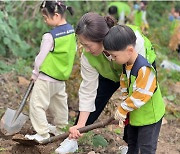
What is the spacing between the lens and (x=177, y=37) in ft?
23.2

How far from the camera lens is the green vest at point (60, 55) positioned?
11.7 feet

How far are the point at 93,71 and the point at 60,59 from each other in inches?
24.8

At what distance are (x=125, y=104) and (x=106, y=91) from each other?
72 centimetres

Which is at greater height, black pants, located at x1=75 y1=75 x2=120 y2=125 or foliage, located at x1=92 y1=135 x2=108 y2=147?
black pants, located at x1=75 y1=75 x2=120 y2=125

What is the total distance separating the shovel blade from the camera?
387cm

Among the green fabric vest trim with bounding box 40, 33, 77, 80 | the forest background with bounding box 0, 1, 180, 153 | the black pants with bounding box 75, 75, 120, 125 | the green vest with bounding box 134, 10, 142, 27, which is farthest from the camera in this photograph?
the green vest with bounding box 134, 10, 142, 27

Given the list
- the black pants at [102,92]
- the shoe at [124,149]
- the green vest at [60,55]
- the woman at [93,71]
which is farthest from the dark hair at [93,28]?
the shoe at [124,149]

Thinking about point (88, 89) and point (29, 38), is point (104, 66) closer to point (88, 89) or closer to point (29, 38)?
point (88, 89)

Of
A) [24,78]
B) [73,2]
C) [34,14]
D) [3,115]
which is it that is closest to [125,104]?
[3,115]

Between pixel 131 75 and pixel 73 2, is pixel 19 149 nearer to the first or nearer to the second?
pixel 131 75

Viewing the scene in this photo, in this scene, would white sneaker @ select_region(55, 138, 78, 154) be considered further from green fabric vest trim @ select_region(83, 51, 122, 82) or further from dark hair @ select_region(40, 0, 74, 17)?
dark hair @ select_region(40, 0, 74, 17)

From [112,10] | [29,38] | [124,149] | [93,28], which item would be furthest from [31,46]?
[93,28]

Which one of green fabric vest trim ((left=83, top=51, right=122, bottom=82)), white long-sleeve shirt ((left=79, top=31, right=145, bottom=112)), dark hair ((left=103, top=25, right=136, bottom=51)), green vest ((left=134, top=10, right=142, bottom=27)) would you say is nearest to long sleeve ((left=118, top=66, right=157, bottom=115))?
dark hair ((left=103, top=25, right=136, bottom=51))

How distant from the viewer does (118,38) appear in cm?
245
